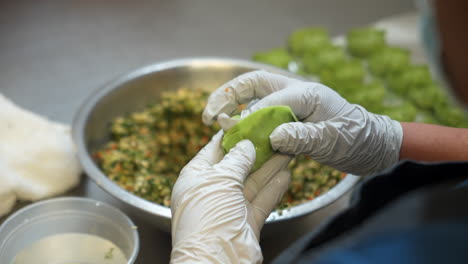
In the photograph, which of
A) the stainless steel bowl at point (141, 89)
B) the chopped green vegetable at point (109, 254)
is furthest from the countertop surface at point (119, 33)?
the chopped green vegetable at point (109, 254)

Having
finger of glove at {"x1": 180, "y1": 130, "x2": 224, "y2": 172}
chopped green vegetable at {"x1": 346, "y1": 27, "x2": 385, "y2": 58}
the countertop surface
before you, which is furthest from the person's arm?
the countertop surface

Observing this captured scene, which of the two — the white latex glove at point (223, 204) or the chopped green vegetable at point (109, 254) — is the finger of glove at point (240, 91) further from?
the chopped green vegetable at point (109, 254)

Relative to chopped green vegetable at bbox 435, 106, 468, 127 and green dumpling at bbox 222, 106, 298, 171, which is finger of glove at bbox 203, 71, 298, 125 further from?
chopped green vegetable at bbox 435, 106, 468, 127

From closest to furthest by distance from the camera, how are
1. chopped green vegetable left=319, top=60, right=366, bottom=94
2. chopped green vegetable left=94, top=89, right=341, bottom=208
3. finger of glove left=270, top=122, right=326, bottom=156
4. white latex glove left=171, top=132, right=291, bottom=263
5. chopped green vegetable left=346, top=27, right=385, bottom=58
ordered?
white latex glove left=171, top=132, right=291, bottom=263, finger of glove left=270, top=122, right=326, bottom=156, chopped green vegetable left=94, top=89, right=341, bottom=208, chopped green vegetable left=319, top=60, right=366, bottom=94, chopped green vegetable left=346, top=27, right=385, bottom=58

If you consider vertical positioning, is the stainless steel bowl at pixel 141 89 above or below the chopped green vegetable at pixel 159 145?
above

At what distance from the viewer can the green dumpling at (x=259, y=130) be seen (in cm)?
108

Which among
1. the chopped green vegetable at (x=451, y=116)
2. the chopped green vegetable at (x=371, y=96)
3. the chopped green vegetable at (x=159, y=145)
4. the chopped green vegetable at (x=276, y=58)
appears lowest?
the chopped green vegetable at (x=159, y=145)

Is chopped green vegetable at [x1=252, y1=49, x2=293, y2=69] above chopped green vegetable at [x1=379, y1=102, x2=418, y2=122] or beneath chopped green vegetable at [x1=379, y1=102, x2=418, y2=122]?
above

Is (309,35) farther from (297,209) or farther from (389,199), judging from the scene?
(389,199)

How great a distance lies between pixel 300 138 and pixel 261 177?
13 centimetres

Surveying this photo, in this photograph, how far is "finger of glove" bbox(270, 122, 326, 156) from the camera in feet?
3.47

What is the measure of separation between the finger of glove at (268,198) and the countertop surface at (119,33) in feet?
3.36

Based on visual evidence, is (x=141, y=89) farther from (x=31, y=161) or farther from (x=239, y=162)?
(x=239, y=162)

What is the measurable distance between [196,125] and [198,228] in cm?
67
